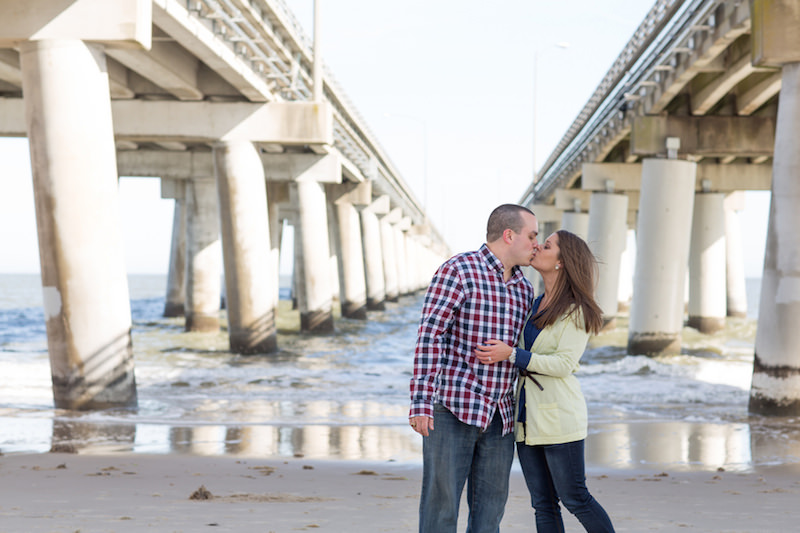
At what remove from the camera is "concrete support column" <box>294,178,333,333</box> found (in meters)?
33.7

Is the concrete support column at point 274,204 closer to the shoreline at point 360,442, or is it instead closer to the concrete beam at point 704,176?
the concrete beam at point 704,176

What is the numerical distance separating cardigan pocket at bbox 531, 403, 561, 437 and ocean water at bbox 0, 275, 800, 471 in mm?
4714

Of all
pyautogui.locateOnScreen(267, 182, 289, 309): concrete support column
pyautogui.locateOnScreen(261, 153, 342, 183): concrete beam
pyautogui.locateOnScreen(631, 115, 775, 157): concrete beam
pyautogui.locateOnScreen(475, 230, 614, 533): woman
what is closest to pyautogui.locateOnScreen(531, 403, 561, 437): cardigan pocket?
pyautogui.locateOnScreen(475, 230, 614, 533): woman

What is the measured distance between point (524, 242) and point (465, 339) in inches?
21.1

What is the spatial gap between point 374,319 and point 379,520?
131 ft

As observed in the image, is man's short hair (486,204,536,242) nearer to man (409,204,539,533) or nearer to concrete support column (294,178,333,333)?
man (409,204,539,533)

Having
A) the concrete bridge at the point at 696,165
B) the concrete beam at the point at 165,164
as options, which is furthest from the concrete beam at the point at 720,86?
the concrete beam at the point at 165,164

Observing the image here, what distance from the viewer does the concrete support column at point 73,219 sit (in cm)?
1215

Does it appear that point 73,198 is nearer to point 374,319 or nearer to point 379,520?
point 379,520

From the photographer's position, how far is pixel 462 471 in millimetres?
4301

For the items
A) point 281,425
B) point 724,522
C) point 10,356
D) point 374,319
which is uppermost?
point 724,522

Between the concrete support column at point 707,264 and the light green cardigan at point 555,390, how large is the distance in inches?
1311

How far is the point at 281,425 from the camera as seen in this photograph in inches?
451

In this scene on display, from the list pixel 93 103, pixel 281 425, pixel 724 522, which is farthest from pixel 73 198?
pixel 724 522
